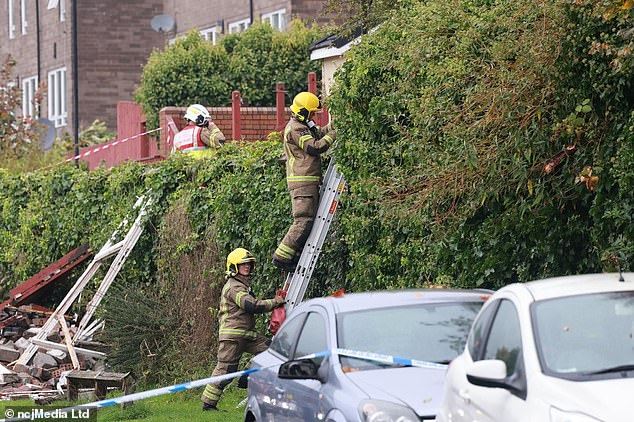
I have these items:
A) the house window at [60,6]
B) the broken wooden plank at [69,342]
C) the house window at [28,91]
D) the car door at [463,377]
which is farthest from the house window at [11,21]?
the car door at [463,377]

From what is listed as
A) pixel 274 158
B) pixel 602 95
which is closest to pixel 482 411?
pixel 602 95

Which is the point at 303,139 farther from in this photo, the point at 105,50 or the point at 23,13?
the point at 23,13

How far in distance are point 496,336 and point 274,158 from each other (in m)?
9.12

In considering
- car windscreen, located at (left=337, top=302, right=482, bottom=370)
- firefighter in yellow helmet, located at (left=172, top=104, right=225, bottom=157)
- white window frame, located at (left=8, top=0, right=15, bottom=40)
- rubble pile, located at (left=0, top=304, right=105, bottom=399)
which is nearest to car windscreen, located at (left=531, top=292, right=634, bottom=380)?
car windscreen, located at (left=337, top=302, right=482, bottom=370)

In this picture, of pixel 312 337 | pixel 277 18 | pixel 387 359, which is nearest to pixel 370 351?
pixel 387 359

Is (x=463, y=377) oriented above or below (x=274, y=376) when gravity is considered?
above

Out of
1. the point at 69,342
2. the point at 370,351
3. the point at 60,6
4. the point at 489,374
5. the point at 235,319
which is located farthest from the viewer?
the point at 60,6

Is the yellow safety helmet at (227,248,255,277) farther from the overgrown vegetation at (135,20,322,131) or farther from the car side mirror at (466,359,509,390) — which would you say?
the overgrown vegetation at (135,20,322,131)

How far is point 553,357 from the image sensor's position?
22.4 ft

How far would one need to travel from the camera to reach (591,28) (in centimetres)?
952

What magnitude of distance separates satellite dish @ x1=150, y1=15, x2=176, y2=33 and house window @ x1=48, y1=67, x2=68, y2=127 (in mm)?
5873

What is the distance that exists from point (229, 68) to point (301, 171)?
15.9 m

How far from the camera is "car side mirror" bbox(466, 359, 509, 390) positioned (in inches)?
268

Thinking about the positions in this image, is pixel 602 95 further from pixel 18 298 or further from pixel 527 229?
pixel 18 298
